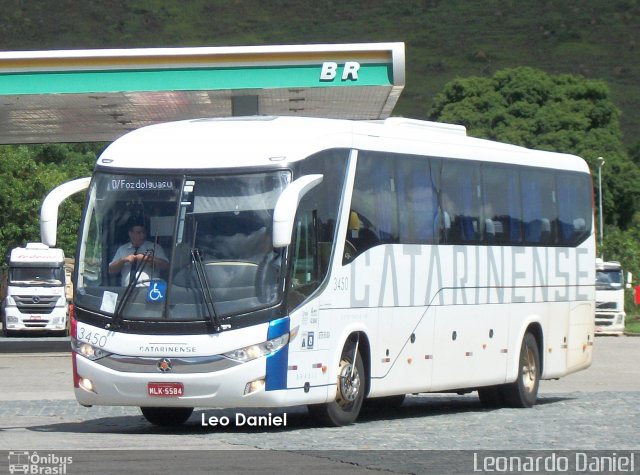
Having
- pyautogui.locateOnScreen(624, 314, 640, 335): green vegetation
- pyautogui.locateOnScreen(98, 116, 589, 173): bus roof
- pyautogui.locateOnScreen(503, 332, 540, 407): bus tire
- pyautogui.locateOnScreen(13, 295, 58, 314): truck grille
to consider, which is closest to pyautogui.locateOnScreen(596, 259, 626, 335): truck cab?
pyautogui.locateOnScreen(624, 314, 640, 335): green vegetation

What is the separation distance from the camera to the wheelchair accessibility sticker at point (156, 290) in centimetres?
1485

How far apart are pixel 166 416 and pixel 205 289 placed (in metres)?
2.38

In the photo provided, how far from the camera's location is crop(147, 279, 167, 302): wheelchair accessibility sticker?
585 inches

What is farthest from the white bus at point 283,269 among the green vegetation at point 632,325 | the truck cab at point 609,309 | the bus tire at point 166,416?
→ the green vegetation at point 632,325

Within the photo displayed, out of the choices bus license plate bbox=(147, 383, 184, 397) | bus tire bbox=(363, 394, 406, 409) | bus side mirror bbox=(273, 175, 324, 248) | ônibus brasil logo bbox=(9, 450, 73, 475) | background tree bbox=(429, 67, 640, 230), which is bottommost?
bus tire bbox=(363, 394, 406, 409)

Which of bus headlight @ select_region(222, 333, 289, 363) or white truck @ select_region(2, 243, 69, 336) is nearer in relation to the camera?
bus headlight @ select_region(222, 333, 289, 363)

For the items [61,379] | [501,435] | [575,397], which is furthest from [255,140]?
[61,379]

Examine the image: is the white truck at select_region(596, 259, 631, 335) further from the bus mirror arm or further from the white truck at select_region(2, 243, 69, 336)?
the bus mirror arm

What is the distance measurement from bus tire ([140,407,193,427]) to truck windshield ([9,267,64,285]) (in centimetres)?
3088

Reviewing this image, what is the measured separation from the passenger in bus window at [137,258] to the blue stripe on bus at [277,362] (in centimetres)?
124

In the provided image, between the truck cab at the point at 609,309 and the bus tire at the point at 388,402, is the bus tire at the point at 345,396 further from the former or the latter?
the truck cab at the point at 609,309

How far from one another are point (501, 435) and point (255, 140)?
390 cm

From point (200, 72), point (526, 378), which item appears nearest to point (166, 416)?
point (526, 378)

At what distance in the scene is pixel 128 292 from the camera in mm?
14977
